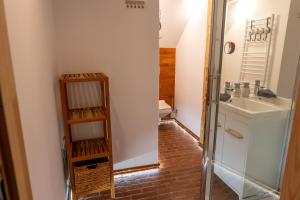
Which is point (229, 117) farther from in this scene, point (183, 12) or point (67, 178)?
point (183, 12)

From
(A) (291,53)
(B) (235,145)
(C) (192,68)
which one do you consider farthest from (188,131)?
(A) (291,53)

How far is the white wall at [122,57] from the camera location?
77.9 inches

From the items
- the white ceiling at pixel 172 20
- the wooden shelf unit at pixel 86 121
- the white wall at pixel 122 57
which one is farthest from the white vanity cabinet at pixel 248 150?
the white ceiling at pixel 172 20

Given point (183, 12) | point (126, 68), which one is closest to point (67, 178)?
point (126, 68)

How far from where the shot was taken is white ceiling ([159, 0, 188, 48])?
2939 mm

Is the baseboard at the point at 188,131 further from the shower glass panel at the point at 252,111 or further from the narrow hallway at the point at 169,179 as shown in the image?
the shower glass panel at the point at 252,111

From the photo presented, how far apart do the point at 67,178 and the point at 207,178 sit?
1372 mm

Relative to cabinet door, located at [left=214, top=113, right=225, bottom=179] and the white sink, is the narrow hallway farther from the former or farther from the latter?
the white sink

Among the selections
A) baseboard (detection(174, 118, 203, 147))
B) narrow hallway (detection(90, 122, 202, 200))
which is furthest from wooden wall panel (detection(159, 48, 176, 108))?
narrow hallway (detection(90, 122, 202, 200))

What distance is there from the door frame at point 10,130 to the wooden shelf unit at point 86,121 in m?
1.15

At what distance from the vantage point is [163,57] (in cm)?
384

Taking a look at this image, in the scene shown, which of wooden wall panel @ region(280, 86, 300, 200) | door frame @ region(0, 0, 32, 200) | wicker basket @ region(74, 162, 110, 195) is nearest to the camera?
wooden wall panel @ region(280, 86, 300, 200)

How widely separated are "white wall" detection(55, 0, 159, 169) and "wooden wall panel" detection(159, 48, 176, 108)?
1.63 meters

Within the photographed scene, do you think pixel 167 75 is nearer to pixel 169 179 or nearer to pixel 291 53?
pixel 169 179
